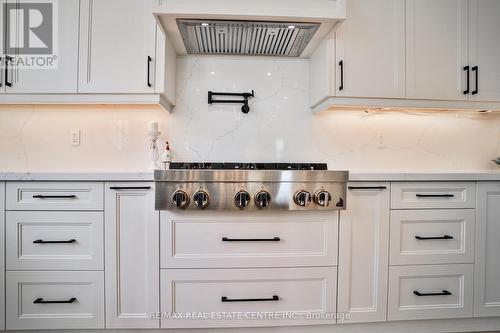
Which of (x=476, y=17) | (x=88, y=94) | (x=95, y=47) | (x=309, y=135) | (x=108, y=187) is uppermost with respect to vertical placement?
(x=476, y=17)

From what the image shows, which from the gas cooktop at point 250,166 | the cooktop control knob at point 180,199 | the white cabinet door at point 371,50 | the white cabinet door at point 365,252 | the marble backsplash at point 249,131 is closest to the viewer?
the cooktop control knob at point 180,199

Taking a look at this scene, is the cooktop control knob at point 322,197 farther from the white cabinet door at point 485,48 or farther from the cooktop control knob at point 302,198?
the white cabinet door at point 485,48

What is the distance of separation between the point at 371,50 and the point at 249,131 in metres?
0.92

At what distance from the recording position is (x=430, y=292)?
148cm

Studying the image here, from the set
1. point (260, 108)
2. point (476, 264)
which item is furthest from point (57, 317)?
point (476, 264)

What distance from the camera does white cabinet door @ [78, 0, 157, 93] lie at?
1.51m

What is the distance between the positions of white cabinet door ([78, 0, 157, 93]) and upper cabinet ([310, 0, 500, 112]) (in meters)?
1.07

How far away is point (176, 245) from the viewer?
4.52ft

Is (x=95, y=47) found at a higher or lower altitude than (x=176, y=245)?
higher

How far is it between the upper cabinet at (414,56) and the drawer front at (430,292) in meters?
0.98

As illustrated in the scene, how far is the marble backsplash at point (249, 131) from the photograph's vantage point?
6.06ft

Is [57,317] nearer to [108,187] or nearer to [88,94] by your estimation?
[108,187]

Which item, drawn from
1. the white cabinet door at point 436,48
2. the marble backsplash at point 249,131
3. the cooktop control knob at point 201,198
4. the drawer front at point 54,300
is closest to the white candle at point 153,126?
the marble backsplash at point 249,131

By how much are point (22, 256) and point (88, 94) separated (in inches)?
36.9
